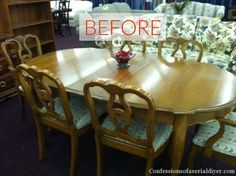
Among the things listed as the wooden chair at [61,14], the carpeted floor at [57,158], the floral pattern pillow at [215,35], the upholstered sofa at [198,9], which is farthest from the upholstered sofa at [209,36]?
the wooden chair at [61,14]

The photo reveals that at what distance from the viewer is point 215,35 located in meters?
3.15

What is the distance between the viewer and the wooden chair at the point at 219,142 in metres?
1.37

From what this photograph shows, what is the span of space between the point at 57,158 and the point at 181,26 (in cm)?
253

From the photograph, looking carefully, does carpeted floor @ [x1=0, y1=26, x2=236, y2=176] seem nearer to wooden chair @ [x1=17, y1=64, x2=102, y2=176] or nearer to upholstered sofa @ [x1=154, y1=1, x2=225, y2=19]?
wooden chair @ [x1=17, y1=64, x2=102, y2=176]

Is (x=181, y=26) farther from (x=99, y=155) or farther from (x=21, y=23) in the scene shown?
(x=99, y=155)

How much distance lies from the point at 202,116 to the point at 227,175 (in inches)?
29.2

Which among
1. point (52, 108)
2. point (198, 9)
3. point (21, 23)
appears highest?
point (198, 9)

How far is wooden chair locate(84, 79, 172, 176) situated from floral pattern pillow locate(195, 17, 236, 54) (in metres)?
1.99

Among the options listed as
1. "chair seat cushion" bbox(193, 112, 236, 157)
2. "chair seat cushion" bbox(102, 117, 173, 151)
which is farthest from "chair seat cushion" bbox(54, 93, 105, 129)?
"chair seat cushion" bbox(193, 112, 236, 157)

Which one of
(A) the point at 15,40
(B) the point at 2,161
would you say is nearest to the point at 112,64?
(A) the point at 15,40

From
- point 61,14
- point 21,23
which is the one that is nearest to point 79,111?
point 21,23

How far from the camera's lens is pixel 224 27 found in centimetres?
309

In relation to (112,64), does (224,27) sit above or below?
above

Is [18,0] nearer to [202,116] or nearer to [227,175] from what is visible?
[202,116]
